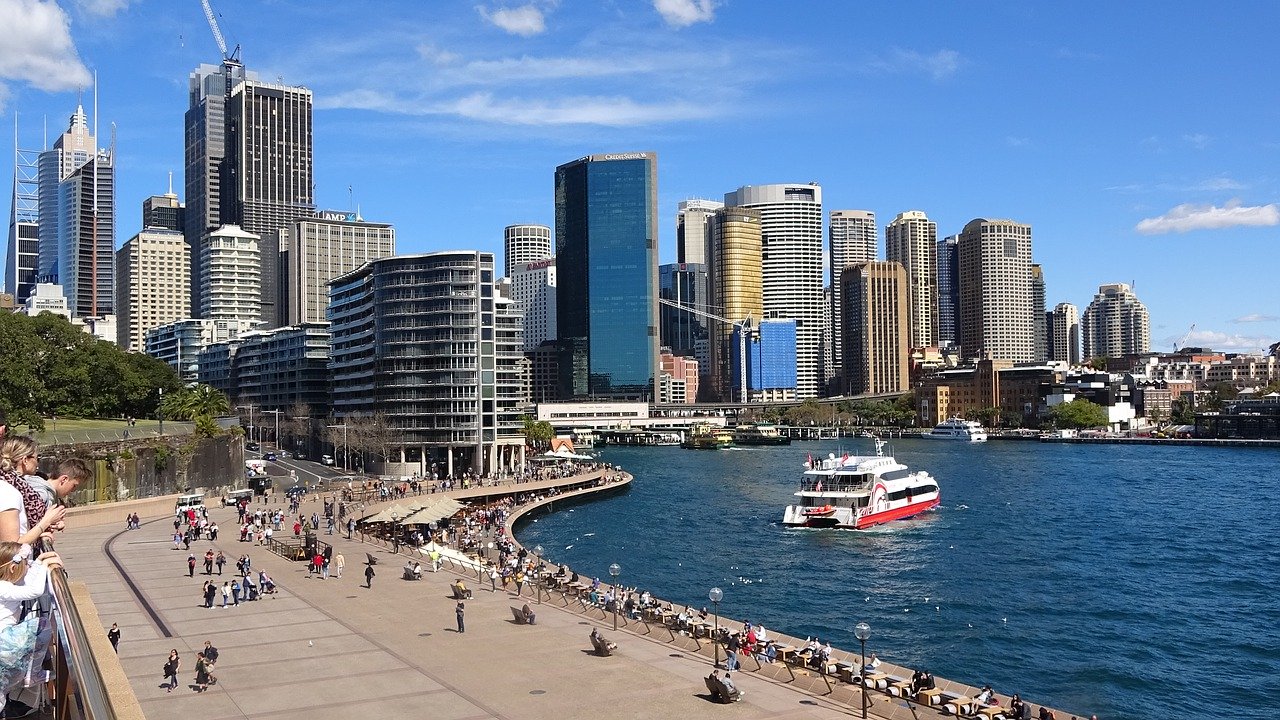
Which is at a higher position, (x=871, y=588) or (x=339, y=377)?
(x=339, y=377)

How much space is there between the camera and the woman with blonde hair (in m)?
9.48

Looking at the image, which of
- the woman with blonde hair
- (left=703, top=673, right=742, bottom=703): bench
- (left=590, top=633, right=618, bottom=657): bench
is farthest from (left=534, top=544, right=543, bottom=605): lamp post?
the woman with blonde hair

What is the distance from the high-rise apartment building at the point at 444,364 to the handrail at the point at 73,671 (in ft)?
388

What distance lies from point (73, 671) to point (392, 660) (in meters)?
25.9

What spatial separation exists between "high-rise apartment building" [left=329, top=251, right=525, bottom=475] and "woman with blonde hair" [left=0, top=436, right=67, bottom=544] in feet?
381

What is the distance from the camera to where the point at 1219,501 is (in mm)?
102250

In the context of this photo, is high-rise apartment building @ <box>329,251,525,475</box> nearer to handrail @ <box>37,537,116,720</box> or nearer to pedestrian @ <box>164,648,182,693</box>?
pedestrian @ <box>164,648,182,693</box>

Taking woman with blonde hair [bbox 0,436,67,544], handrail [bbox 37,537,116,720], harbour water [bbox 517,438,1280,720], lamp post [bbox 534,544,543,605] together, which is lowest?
harbour water [bbox 517,438,1280,720]

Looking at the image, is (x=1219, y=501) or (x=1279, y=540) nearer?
(x=1279, y=540)

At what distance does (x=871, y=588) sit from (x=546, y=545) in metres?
27.3

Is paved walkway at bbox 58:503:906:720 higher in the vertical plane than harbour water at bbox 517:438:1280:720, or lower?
higher

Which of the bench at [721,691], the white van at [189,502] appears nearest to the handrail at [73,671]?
the bench at [721,691]

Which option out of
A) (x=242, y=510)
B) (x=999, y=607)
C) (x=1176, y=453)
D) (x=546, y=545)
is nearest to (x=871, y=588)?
(x=999, y=607)

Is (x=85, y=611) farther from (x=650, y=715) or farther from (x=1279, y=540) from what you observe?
(x=1279, y=540)
